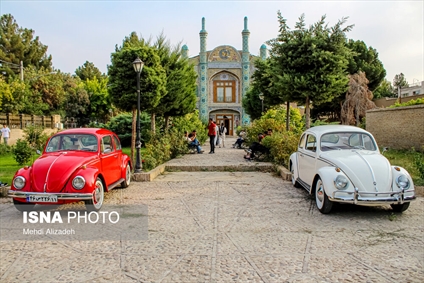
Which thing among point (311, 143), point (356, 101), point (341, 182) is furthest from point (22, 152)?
point (356, 101)

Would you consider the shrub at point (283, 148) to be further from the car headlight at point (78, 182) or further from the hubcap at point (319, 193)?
the car headlight at point (78, 182)

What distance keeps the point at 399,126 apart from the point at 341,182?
12975 millimetres

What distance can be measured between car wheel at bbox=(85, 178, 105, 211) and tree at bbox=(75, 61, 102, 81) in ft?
215

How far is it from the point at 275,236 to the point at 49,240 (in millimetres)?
3392

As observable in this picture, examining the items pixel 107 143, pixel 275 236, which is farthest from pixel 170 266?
pixel 107 143

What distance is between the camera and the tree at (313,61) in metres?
13.0

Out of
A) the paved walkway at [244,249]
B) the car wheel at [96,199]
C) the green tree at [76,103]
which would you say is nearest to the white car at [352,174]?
the paved walkway at [244,249]

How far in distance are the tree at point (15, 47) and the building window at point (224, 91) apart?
22607 millimetres

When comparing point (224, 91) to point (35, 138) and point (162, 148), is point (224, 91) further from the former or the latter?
point (162, 148)

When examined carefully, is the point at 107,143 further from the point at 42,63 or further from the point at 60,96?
the point at 42,63

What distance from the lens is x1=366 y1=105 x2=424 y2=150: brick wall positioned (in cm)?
1578

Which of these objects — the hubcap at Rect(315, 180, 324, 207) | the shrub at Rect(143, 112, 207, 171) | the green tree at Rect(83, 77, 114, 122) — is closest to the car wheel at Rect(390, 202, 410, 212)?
the hubcap at Rect(315, 180, 324, 207)

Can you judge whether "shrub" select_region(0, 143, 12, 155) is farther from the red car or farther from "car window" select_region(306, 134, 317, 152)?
"car window" select_region(306, 134, 317, 152)

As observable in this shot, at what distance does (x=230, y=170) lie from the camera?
12.7 meters
